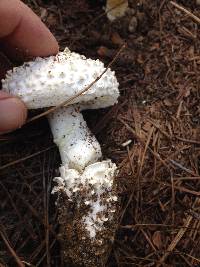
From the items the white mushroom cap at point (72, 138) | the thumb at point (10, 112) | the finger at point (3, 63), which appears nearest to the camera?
the thumb at point (10, 112)

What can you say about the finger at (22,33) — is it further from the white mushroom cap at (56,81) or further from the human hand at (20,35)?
the white mushroom cap at (56,81)

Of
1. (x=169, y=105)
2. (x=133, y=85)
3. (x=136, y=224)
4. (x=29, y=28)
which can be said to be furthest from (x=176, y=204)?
(x=29, y=28)

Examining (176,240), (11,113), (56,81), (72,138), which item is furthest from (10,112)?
(176,240)

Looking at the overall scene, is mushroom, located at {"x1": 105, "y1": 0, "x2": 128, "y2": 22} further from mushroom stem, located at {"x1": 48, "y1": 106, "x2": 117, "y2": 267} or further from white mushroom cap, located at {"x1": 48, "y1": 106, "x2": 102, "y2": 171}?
mushroom stem, located at {"x1": 48, "y1": 106, "x2": 117, "y2": 267}

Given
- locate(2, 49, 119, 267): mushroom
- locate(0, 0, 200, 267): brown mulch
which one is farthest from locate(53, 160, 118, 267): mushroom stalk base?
locate(0, 0, 200, 267): brown mulch

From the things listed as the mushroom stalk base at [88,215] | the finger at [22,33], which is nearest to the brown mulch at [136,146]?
the mushroom stalk base at [88,215]

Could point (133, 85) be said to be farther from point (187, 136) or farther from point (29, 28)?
point (29, 28)
